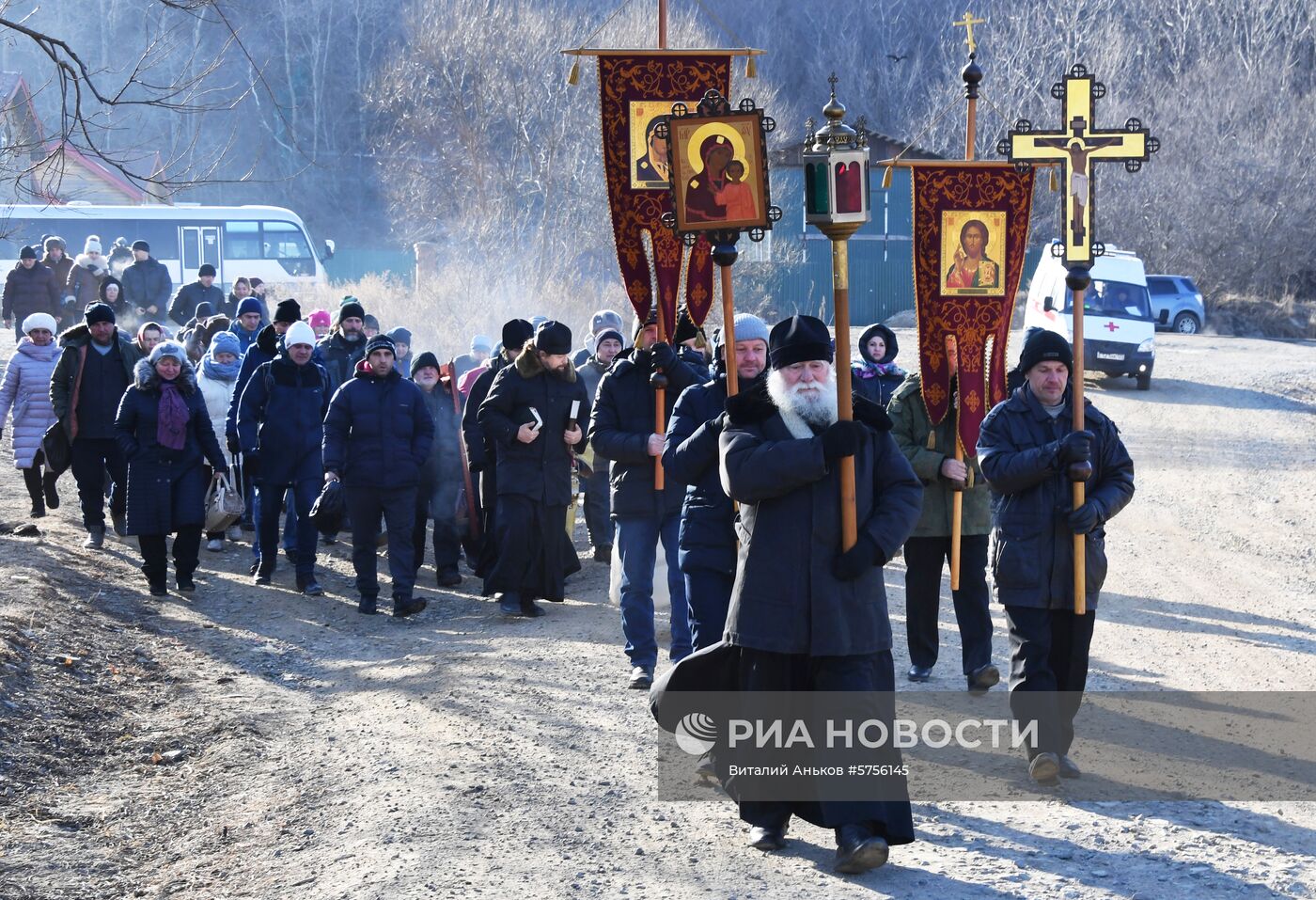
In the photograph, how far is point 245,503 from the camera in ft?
45.4

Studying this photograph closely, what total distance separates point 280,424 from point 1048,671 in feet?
21.7

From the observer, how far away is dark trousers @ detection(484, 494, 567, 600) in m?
10.1

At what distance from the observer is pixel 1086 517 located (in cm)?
654

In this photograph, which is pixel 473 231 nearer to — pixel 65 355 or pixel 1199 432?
pixel 1199 432

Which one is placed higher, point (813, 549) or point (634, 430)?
point (634, 430)

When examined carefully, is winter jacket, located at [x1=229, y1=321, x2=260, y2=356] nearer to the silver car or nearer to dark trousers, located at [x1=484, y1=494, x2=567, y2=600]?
dark trousers, located at [x1=484, y1=494, x2=567, y2=600]

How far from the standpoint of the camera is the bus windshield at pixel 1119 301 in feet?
82.4

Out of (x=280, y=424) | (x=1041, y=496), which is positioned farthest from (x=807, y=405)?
(x=280, y=424)

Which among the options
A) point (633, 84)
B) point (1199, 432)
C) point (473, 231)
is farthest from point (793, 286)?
point (633, 84)

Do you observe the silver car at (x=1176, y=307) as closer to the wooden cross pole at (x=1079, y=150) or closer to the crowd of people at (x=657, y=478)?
the crowd of people at (x=657, y=478)

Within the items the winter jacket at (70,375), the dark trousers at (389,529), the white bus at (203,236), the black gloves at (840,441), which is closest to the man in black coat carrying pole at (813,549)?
the black gloves at (840,441)

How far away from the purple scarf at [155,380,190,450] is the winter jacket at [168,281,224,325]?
1091cm

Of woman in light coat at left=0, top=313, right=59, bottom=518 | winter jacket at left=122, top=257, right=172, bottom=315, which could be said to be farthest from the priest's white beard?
winter jacket at left=122, top=257, right=172, bottom=315

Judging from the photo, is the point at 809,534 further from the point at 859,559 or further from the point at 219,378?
the point at 219,378
